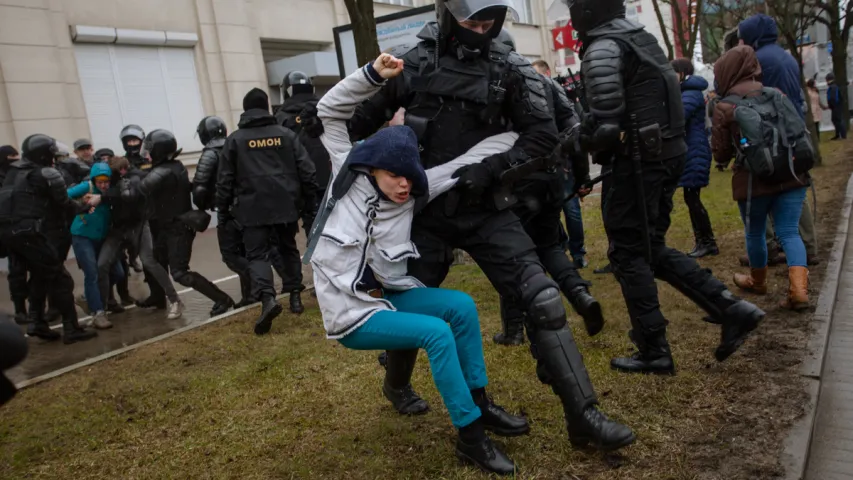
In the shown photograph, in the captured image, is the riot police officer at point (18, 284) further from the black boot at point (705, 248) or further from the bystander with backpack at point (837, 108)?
the bystander with backpack at point (837, 108)

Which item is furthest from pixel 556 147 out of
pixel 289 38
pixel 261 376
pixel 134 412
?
pixel 289 38

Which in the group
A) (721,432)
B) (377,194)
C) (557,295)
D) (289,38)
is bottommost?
(721,432)

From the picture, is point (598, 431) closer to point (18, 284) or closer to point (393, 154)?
point (393, 154)

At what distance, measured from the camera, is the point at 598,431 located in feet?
10.1

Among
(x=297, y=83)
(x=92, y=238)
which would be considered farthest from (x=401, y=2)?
(x=92, y=238)

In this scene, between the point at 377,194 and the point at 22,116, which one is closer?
the point at 377,194

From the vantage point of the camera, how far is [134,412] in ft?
14.7

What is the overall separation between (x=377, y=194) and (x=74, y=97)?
12972 millimetres

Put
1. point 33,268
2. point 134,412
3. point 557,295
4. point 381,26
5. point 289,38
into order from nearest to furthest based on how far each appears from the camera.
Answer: point 557,295 → point 134,412 → point 33,268 → point 381,26 → point 289,38

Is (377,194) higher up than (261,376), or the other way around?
(377,194)

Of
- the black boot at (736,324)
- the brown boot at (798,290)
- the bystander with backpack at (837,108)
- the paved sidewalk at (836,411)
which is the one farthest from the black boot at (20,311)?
the bystander with backpack at (837,108)

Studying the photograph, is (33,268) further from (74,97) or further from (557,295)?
(74,97)

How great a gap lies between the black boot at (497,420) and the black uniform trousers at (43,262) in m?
5.12

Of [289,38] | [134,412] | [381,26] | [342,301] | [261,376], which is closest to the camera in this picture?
[342,301]
